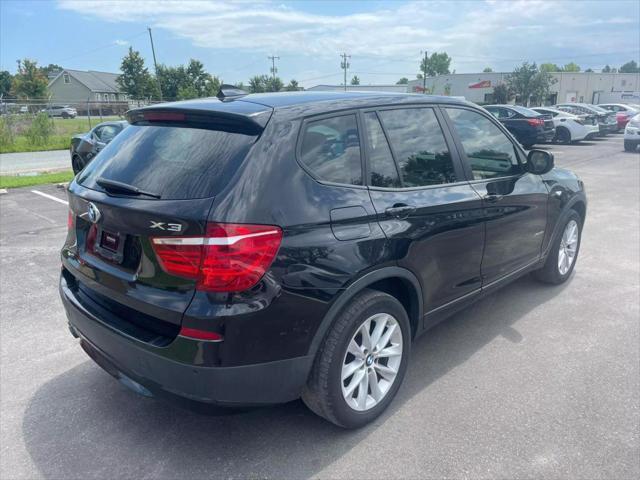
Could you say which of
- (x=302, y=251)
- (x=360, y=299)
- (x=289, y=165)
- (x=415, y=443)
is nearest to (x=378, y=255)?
(x=360, y=299)

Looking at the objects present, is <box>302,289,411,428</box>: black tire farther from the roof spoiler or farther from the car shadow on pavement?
the roof spoiler

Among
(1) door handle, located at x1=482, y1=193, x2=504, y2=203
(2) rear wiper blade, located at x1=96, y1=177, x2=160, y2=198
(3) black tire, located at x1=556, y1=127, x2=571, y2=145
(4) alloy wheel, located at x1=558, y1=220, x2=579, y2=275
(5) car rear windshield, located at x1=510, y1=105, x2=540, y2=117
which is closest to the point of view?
(2) rear wiper blade, located at x1=96, y1=177, x2=160, y2=198

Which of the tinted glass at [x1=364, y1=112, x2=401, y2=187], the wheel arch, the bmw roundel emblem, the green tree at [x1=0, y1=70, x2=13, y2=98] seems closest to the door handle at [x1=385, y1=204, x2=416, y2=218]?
the tinted glass at [x1=364, y1=112, x2=401, y2=187]

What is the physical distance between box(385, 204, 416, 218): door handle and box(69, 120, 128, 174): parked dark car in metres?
8.45

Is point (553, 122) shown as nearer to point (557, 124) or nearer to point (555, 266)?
point (557, 124)

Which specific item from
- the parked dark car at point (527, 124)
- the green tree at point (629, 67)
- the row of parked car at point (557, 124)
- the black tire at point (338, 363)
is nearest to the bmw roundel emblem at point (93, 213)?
the black tire at point (338, 363)

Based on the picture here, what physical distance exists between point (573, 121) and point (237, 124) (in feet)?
71.1

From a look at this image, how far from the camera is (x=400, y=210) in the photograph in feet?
9.28

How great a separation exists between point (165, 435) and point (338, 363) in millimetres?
1096

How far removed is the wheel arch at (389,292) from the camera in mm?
2479

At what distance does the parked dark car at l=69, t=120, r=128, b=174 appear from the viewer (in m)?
10.7

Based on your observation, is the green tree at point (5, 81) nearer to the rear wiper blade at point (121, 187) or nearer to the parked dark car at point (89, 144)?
the parked dark car at point (89, 144)

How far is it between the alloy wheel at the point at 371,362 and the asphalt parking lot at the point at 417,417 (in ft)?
0.65

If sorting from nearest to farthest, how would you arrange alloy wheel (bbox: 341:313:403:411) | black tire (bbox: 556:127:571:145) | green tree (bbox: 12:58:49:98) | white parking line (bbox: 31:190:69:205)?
alloy wheel (bbox: 341:313:403:411)
white parking line (bbox: 31:190:69:205)
black tire (bbox: 556:127:571:145)
green tree (bbox: 12:58:49:98)
